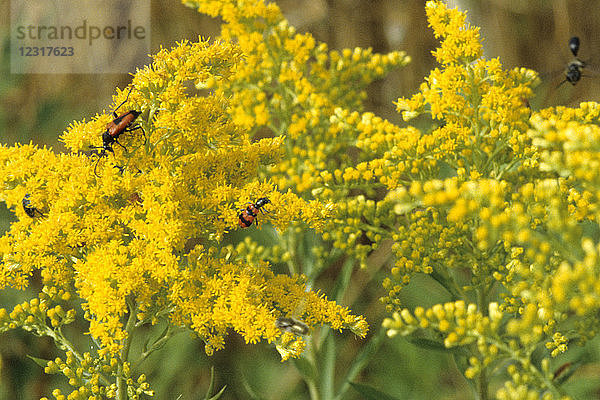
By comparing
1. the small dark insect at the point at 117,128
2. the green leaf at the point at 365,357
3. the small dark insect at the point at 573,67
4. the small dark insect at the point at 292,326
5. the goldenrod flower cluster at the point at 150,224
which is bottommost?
the green leaf at the point at 365,357

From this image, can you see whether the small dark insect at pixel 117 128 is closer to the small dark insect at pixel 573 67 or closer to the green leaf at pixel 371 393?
the green leaf at pixel 371 393

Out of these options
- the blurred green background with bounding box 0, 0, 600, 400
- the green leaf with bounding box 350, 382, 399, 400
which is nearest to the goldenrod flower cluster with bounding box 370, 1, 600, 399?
the green leaf with bounding box 350, 382, 399, 400

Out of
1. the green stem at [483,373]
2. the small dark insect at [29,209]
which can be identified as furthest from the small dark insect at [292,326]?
the small dark insect at [29,209]

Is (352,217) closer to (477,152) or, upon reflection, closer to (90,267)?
(477,152)

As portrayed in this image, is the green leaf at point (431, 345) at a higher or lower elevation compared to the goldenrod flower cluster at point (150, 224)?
lower

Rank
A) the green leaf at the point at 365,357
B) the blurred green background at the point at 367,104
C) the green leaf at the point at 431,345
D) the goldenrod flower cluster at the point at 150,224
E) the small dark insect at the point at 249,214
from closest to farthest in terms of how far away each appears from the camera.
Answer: the goldenrod flower cluster at the point at 150,224
the small dark insect at the point at 249,214
the green leaf at the point at 431,345
the green leaf at the point at 365,357
the blurred green background at the point at 367,104

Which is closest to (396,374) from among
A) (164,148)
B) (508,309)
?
(508,309)

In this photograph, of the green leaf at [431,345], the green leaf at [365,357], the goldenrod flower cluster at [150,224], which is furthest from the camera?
the green leaf at [365,357]

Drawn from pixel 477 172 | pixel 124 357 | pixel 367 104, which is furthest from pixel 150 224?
pixel 367 104
